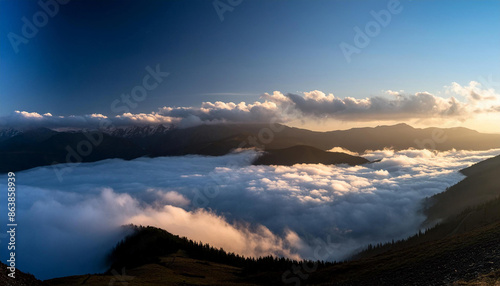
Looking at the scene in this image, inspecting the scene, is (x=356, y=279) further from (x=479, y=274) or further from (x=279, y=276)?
(x=279, y=276)

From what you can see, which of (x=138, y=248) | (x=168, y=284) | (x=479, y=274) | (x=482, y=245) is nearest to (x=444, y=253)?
(x=482, y=245)

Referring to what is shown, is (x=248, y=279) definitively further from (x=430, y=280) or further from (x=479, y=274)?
(x=479, y=274)

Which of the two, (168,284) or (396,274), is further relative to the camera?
(168,284)

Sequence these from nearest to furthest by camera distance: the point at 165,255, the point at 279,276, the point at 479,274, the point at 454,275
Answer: the point at 479,274 → the point at 454,275 → the point at 279,276 → the point at 165,255

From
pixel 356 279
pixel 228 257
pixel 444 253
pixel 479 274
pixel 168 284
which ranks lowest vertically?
pixel 228 257

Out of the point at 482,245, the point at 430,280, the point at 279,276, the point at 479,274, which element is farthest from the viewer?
the point at 279,276

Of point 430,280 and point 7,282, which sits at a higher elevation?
point 7,282

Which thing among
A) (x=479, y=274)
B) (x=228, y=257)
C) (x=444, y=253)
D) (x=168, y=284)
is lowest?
(x=228, y=257)

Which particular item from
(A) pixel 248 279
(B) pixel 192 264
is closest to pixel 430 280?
(A) pixel 248 279

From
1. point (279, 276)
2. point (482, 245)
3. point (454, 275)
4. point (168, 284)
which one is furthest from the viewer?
point (279, 276)
